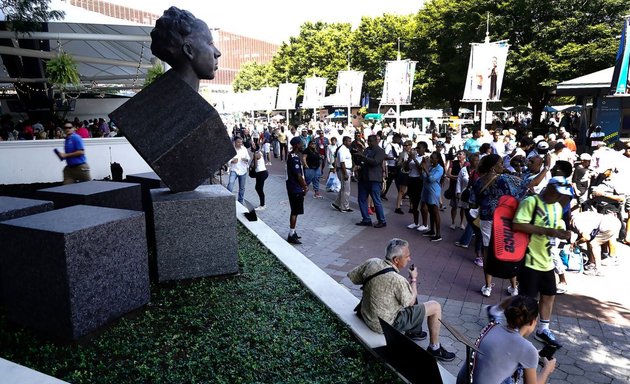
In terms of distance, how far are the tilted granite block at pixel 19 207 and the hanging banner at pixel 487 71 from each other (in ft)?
48.5

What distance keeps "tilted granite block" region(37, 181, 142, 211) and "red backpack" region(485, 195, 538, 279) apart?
14.7ft

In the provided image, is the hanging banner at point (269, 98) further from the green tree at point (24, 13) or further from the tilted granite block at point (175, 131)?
the tilted granite block at point (175, 131)

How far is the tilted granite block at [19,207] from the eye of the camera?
472cm

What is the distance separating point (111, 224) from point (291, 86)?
119ft

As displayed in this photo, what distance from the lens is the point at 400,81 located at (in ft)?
80.3

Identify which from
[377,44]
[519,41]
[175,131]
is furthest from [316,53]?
[175,131]

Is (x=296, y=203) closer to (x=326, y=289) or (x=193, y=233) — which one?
(x=326, y=289)

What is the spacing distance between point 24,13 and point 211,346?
14.4 meters

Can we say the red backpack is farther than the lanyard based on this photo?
Yes

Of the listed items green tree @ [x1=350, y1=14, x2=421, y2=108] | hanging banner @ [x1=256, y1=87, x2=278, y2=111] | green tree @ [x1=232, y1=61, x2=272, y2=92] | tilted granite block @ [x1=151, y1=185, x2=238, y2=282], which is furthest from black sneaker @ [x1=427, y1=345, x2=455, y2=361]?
green tree @ [x1=232, y1=61, x2=272, y2=92]

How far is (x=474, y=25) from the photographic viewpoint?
3306 cm

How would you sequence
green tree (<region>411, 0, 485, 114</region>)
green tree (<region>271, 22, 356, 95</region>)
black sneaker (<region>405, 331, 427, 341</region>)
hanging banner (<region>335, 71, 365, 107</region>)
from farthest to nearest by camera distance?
green tree (<region>271, 22, 356, 95</region>) < green tree (<region>411, 0, 485, 114</region>) < hanging banner (<region>335, 71, 365, 107</region>) < black sneaker (<region>405, 331, 427, 341</region>)

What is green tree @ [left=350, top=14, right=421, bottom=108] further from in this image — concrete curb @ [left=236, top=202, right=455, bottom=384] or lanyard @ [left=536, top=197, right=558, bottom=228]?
lanyard @ [left=536, top=197, right=558, bottom=228]

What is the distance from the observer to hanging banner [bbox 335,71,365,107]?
30.9 m
